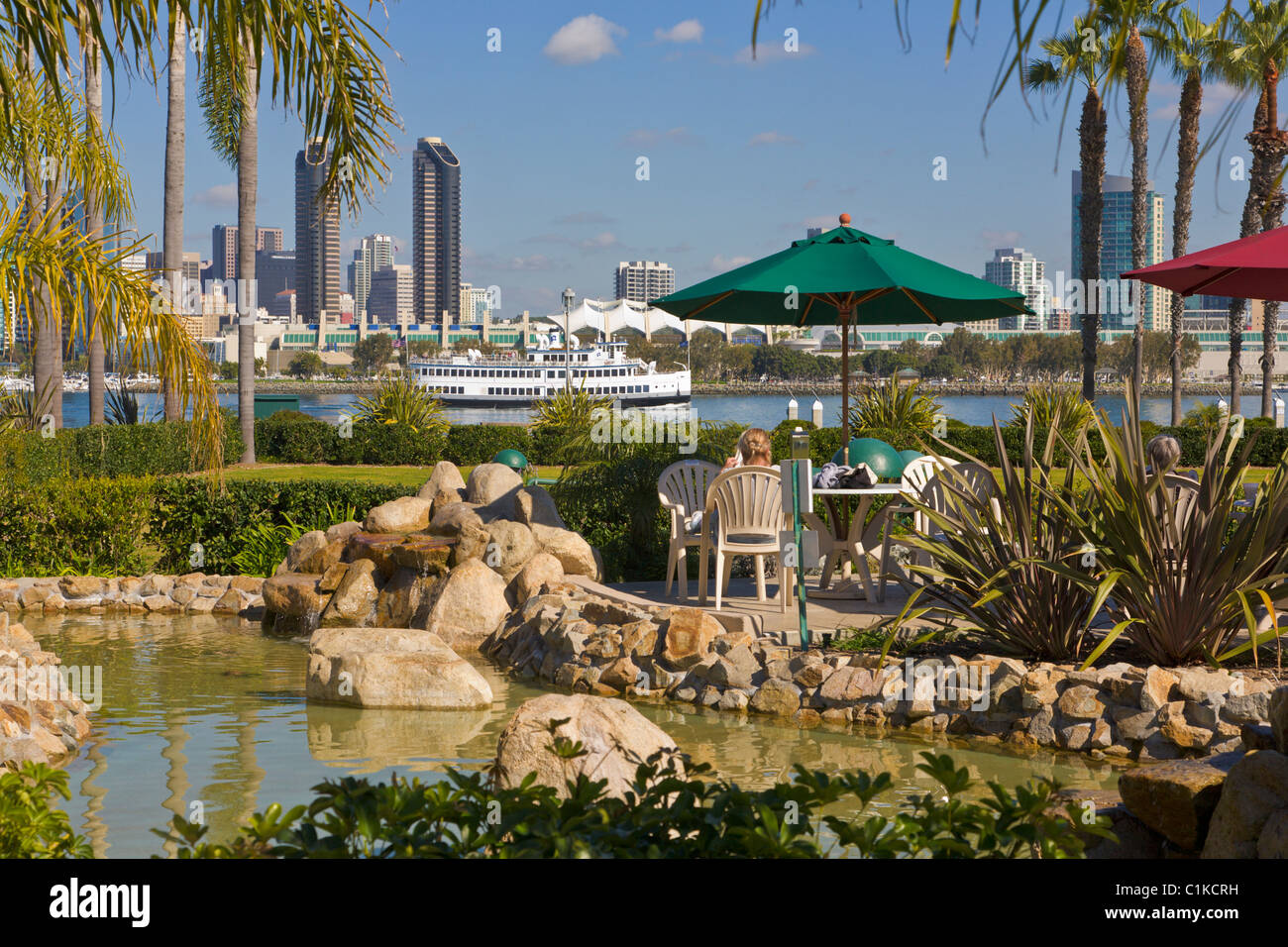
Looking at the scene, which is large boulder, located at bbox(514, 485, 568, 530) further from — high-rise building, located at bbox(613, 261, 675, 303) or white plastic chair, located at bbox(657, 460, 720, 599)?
high-rise building, located at bbox(613, 261, 675, 303)

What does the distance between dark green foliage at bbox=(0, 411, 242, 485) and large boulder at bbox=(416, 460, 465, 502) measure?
2561mm

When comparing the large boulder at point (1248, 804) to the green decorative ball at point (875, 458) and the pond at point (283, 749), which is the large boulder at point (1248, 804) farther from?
the green decorative ball at point (875, 458)

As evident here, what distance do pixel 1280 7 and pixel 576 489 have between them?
872cm

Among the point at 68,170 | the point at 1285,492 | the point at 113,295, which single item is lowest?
the point at 1285,492

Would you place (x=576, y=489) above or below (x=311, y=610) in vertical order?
above

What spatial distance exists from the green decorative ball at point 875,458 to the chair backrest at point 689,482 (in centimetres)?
92

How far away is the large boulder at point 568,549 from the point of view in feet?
28.5

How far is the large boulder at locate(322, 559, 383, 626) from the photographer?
8555 mm

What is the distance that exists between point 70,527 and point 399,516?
3.03 m

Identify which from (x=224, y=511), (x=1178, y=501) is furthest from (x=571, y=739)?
(x=224, y=511)

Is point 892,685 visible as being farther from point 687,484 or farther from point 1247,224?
point 1247,224
